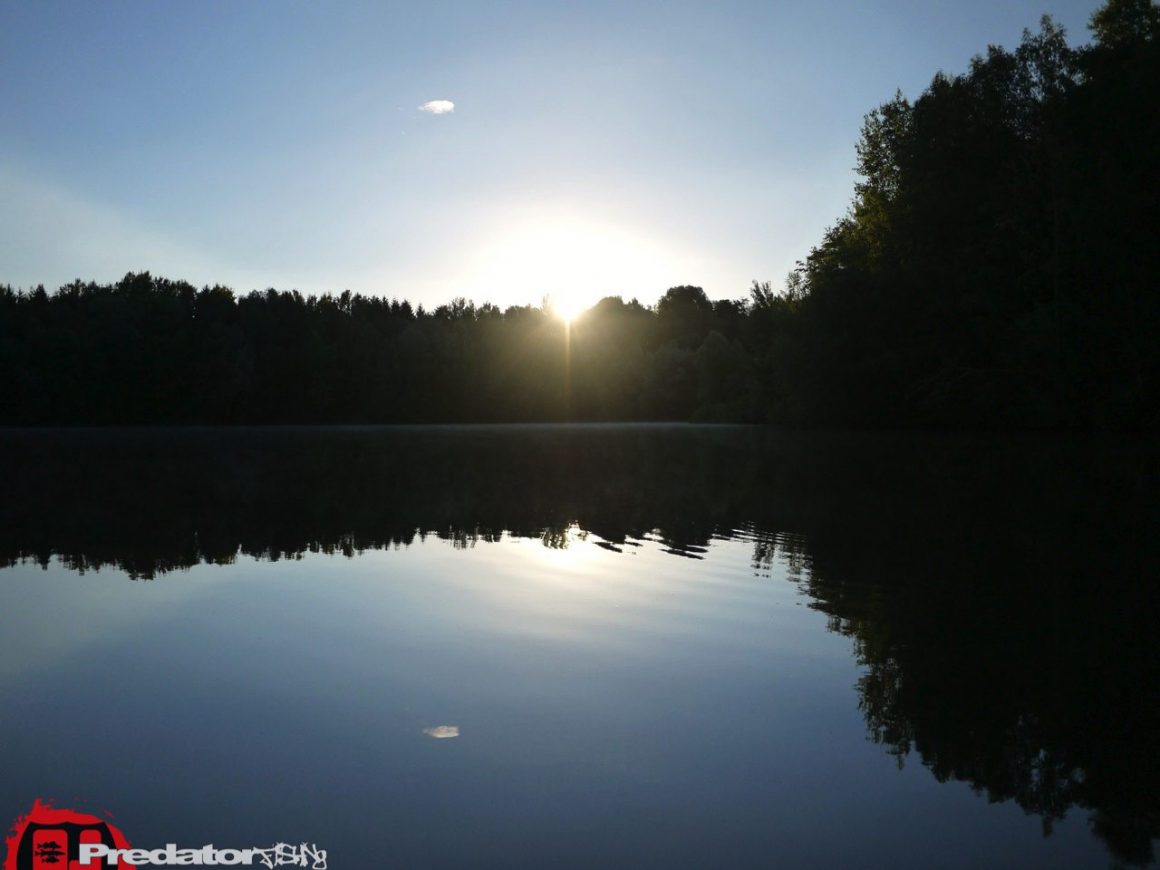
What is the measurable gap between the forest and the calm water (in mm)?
30340

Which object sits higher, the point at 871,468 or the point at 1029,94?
the point at 1029,94

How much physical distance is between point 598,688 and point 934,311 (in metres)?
47.5

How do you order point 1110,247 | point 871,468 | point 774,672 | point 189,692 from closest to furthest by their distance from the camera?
point 189,692 → point 774,672 → point 871,468 → point 1110,247

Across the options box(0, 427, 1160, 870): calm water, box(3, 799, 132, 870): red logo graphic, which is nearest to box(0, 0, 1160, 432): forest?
box(0, 427, 1160, 870): calm water

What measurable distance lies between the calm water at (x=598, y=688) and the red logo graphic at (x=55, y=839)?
4.8 inches

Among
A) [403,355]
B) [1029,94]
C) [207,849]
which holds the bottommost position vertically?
[207,849]

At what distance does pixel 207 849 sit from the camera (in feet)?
12.9

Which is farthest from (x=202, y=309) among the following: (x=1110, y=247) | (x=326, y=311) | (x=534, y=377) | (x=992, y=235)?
(x=1110, y=247)

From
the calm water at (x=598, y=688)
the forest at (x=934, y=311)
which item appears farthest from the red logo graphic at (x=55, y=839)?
the forest at (x=934, y=311)

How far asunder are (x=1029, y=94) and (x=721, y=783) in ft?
172

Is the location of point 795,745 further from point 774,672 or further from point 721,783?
point 774,672

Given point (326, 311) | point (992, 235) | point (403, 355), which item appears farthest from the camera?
point (326, 311)

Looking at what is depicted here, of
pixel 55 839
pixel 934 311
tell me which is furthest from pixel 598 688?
pixel 934 311

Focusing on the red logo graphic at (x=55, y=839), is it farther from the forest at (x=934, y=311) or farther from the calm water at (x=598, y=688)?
the forest at (x=934, y=311)
